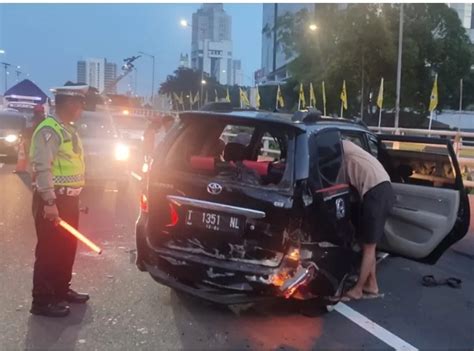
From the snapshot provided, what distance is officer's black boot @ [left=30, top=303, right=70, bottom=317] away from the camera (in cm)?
445

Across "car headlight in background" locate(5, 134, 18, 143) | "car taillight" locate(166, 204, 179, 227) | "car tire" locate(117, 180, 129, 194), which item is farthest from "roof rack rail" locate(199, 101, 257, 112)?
"car headlight in background" locate(5, 134, 18, 143)

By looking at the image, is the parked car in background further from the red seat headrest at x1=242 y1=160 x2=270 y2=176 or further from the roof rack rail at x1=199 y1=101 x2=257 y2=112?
the red seat headrest at x1=242 y1=160 x2=270 y2=176

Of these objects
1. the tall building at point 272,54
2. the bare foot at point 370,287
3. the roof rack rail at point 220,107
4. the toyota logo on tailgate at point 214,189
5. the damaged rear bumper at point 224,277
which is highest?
the tall building at point 272,54

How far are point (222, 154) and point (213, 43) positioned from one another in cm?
12840

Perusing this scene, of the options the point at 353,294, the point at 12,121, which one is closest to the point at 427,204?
the point at 353,294

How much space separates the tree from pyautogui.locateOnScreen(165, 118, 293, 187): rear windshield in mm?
30532

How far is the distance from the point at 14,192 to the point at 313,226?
8062 millimetres

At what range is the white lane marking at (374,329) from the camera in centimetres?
422

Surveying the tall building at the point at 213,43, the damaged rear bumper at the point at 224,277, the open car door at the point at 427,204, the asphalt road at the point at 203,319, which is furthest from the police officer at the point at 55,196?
the tall building at the point at 213,43

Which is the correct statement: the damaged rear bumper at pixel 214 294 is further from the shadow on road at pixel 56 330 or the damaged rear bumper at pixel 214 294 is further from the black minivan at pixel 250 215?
the shadow on road at pixel 56 330

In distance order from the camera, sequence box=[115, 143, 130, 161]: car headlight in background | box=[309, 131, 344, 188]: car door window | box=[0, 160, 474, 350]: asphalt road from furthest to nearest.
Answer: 1. box=[115, 143, 130, 161]: car headlight in background
2. box=[309, 131, 344, 188]: car door window
3. box=[0, 160, 474, 350]: asphalt road

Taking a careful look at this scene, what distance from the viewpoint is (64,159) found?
177 inches

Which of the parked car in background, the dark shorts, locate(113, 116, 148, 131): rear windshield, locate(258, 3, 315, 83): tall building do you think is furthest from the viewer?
locate(258, 3, 315, 83): tall building

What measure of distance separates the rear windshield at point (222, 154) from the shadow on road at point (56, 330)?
1.39 meters
